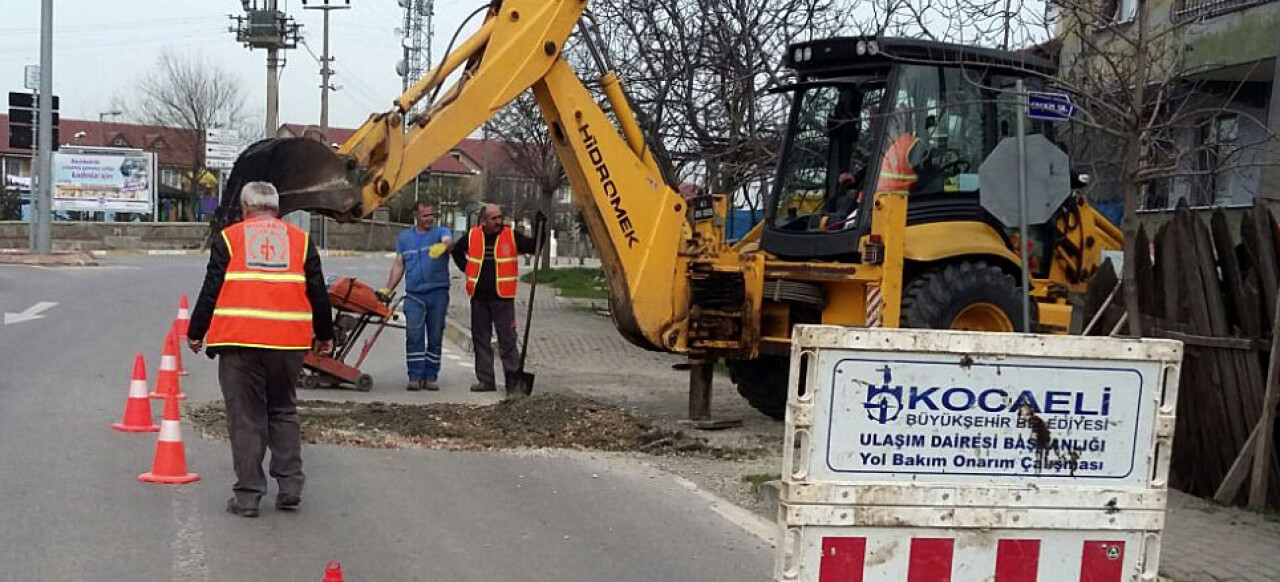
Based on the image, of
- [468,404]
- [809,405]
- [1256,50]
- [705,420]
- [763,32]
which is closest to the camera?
[809,405]

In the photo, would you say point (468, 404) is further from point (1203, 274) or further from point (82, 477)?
point (1203, 274)

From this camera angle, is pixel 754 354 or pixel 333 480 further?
pixel 754 354

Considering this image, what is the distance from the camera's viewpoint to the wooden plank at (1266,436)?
7.59 metres

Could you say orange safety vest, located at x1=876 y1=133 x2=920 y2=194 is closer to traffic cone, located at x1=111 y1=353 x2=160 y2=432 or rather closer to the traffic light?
traffic cone, located at x1=111 y1=353 x2=160 y2=432

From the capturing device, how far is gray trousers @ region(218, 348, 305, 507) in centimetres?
689

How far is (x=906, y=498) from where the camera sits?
4367 millimetres

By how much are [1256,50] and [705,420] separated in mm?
10574

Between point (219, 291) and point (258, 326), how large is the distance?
299 mm

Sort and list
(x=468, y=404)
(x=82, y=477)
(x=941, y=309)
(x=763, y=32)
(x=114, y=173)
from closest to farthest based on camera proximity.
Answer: (x=82, y=477), (x=941, y=309), (x=468, y=404), (x=763, y=32), (x=114, y=173)

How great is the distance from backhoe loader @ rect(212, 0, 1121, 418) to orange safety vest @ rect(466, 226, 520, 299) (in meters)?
2.69

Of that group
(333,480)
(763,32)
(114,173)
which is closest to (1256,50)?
(763,32)

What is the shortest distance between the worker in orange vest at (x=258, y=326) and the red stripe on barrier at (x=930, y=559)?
3.80 m

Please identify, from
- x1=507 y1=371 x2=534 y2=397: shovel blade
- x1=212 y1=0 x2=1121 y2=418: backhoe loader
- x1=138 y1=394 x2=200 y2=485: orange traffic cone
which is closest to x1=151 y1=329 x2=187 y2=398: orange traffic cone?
x1=138 y1=394 x2=200 y2=485: orange traffic cone

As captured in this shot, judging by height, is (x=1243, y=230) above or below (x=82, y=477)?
above
